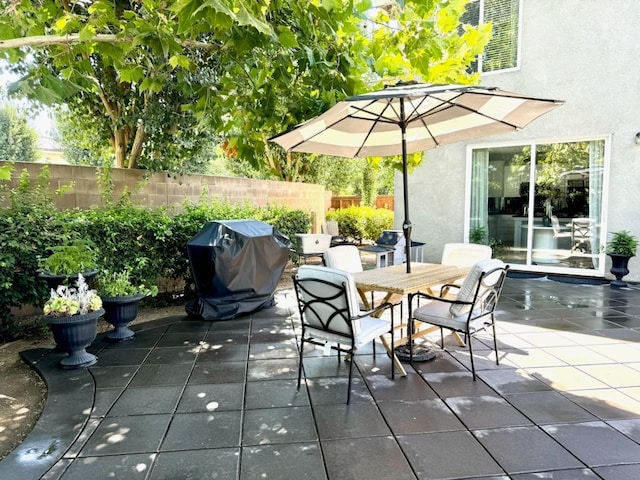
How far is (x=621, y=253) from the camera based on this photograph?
6480mm

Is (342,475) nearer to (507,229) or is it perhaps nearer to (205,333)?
(205,333)

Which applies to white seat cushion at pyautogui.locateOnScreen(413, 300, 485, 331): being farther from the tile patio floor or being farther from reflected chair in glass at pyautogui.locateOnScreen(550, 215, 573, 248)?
reflected chair in glass at pyautogui.locateOnScreen(550, 215, 573, 248)

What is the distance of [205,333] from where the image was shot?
4434 mm

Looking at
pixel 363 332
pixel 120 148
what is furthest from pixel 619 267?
pixel 120 148

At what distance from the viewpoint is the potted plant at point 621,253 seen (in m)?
6.43

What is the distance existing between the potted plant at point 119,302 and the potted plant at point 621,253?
699 centimetres

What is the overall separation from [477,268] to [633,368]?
1669 mm

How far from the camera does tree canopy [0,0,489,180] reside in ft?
9.08

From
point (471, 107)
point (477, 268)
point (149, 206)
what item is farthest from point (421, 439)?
point (149, 206)

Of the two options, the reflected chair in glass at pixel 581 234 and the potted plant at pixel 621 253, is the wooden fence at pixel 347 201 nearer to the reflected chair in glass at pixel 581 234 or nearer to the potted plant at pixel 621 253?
the reflected chair in glass at pixel 581 234

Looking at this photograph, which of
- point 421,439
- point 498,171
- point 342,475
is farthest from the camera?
point 498,171

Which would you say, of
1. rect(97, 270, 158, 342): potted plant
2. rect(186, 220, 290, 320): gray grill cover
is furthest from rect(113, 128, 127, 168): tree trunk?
Result: rect(97, 270, 158, 342): potted plant

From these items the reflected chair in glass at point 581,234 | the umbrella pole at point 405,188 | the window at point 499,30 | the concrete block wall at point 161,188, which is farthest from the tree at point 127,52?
the reflected chair in glass at point 581,234

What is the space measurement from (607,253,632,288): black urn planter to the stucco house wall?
42cm
